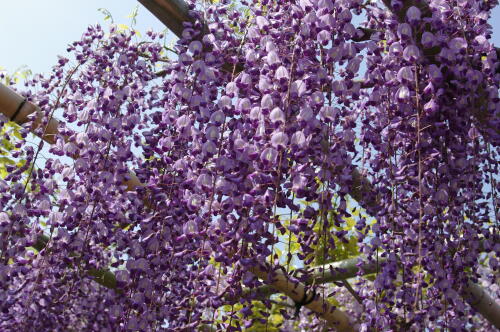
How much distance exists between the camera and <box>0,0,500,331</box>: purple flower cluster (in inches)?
77.3

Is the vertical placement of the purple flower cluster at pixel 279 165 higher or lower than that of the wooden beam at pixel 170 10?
lower

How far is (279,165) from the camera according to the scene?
1810 mm

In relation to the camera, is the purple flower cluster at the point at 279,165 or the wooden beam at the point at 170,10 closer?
the purple flower cluster at the point at 279,165

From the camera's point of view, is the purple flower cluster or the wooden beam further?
the wooden beam

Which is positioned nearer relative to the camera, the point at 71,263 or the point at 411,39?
the point at 411,39

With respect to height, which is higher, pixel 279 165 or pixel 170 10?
pixel 170 10

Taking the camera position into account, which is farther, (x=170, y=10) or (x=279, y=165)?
(x=170, y=10)

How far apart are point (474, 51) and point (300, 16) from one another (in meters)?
0.79

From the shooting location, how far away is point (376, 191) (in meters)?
2.51

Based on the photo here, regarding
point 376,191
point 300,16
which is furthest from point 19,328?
point 300,16

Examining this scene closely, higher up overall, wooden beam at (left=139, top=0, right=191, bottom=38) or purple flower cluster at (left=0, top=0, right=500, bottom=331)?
wooden beam at (left=139, top=0, right=191, bottom=38)

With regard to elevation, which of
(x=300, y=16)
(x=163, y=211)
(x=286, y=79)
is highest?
(x=300, y=16)

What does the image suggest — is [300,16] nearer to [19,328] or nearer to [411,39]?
[411,39]

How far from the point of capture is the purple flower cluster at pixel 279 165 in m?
1.96
